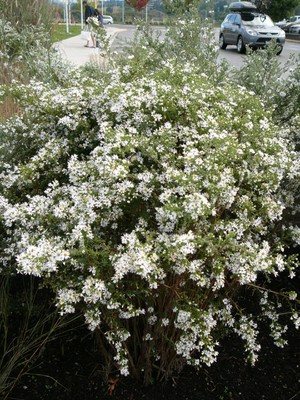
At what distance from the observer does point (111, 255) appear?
5.90ft

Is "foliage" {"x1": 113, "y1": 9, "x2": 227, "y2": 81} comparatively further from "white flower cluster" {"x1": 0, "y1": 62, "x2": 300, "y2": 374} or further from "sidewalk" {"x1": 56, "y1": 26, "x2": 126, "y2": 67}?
"sidewalk" {"x1": 56, "y1": 26, "x2": 126, "y2": 67}

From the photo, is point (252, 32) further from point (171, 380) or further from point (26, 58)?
point (171, 380)

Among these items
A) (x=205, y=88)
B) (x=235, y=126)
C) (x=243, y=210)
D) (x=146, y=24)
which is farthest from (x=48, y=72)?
(x=243, y=210)

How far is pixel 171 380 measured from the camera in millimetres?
2541

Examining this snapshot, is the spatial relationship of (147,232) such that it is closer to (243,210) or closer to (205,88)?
(243,210)

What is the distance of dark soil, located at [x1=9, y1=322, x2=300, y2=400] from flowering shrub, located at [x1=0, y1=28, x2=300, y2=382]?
114mm

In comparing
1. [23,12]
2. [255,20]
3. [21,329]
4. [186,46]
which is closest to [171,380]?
[21,329]

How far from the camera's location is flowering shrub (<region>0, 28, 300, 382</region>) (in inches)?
72.2

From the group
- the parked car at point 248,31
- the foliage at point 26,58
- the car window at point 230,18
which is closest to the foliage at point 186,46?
the foliage at point 26,58

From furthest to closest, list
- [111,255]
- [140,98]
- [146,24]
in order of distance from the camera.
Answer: [146,24]
[140,98]
[111,255]

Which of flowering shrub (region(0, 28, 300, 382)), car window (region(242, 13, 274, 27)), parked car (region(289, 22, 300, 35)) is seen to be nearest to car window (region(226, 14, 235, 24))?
car window (region(242, 13, 274, 27))

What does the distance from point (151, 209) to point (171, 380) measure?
1.07 metres

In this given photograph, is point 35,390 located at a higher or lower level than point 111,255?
lower

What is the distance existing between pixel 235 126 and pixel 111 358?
141cm
